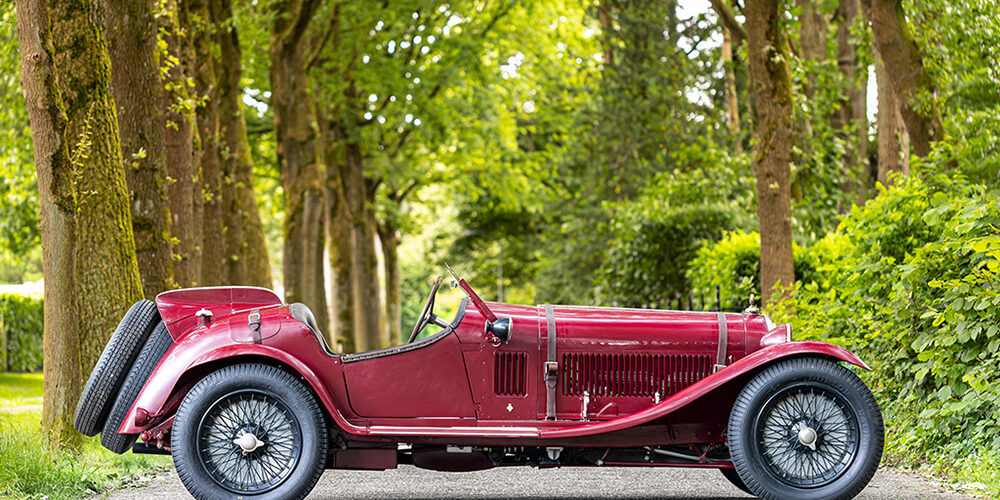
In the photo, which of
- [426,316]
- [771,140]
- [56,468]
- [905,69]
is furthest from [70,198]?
[905,69]

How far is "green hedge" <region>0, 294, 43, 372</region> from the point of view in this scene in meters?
22.4

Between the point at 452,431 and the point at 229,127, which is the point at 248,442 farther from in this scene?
the point at 229,127

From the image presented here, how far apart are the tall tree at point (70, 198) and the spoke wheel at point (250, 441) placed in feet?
8.02

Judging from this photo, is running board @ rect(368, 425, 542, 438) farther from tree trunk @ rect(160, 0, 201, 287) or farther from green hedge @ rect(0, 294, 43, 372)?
green hedge @ rect(0, 294, 43, 372)

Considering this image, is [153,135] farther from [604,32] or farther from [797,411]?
[604,32]

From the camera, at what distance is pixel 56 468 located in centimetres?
661

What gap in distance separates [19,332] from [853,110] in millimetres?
18874

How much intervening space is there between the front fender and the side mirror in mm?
585

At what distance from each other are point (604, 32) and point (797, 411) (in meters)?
17.9

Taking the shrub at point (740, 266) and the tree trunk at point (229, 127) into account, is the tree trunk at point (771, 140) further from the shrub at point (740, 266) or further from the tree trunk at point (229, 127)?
the tree trunk at point (229, 127)

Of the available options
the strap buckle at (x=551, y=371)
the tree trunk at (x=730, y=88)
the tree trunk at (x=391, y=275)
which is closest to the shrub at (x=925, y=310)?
the strap buckle at (x=551, y=371)

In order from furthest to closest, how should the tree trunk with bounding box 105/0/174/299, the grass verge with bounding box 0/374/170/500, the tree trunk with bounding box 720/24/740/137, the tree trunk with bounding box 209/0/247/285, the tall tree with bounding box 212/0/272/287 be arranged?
1. the tree trunk with bounding box 720/24/740/137
2. the tall tree with bounding box 212/0/272/287
3. the tree trunk with bounding box 209/0/247/285
4. the tree trunk with bounding box 105/0/174/299
5. the grass verge with bounding box 0/374/170/500

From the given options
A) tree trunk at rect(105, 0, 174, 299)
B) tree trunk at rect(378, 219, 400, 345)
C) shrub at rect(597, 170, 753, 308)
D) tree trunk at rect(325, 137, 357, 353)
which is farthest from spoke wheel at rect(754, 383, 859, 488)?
tree trunk at rect(378, 219, 400, 345)

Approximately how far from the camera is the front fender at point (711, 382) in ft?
18.0
